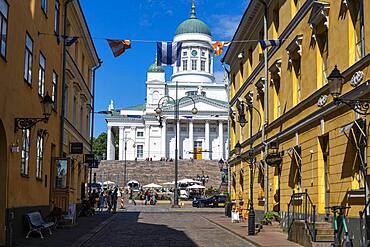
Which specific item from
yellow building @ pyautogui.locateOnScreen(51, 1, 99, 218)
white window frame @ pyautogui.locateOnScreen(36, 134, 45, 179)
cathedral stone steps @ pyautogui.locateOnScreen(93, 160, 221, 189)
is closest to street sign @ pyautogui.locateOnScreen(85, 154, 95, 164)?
yellow building @ pyautogui.locateOnScreen(51, 1, 99, 218)

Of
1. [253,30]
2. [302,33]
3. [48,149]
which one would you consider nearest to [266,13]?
[253,30]

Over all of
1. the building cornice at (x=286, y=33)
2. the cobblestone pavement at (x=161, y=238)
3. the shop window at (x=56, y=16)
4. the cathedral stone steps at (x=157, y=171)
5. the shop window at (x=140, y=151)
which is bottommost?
the cobblestone pavement at (x=161, y=238)

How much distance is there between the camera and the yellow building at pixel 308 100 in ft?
52.4

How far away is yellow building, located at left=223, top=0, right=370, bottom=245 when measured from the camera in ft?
52.4

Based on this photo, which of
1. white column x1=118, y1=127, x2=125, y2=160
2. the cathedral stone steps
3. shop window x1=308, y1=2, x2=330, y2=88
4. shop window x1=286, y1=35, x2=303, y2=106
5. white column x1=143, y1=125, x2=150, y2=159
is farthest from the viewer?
white column x1=118, y1=127, x2=125, y2=160

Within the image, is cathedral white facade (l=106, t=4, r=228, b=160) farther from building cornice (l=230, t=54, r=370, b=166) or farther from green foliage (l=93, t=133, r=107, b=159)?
building cornice (l=230, t=54, r=370, b=166)

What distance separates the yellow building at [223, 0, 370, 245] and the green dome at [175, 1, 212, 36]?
79118mm

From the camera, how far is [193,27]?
113m

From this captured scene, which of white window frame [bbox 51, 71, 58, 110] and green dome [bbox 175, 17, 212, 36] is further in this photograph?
green dome [bbox 175, 17, 212, 36]

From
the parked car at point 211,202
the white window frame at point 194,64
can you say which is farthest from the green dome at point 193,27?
the parked car at point 211,202

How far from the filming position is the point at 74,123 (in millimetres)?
34219

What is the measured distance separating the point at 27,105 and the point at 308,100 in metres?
9.15

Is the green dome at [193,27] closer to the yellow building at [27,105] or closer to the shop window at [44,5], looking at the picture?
the yellow building at [27,105]

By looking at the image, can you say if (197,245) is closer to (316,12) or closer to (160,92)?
(316,12)
